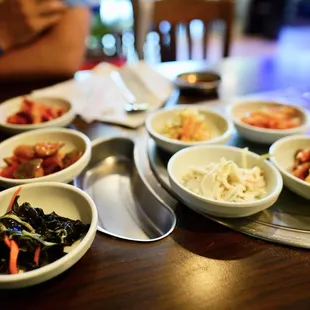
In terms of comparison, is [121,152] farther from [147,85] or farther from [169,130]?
[147,85]

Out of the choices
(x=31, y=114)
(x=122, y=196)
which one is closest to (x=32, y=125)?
(x=31, y=114)

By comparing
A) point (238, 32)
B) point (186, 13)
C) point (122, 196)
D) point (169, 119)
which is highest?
point (186, 13)

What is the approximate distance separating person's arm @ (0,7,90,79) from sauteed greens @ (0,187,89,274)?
111 cm

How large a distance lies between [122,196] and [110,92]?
1.99ft

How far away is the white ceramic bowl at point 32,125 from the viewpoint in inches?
48.9

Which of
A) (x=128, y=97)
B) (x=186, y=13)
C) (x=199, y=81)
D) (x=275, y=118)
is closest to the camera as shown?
(x=275, y=118)

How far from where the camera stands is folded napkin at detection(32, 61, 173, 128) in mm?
1422

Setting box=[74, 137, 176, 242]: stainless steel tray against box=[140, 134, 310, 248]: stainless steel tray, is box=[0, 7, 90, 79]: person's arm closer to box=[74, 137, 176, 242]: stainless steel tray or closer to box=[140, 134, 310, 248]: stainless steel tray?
box=[74, 137, 176, 242]: stainless steel tray

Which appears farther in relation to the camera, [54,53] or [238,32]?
[238,32]

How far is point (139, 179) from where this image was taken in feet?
3.58

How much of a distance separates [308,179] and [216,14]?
144cm

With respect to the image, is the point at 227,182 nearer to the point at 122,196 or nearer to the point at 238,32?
the point at 122,196

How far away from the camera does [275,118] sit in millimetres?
1232

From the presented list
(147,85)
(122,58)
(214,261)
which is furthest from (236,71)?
(122,58)
